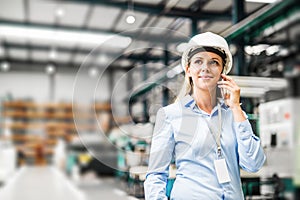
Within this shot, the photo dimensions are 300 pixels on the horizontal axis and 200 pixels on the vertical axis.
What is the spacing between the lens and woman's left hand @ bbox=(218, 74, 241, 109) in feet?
5.19

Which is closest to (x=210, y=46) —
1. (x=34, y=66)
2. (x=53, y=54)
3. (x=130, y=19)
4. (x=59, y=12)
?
(x=130, y=19)

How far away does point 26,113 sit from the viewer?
1296 centimetres

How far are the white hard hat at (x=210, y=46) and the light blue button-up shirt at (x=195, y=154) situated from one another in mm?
227

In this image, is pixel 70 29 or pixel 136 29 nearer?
pixel 136 29

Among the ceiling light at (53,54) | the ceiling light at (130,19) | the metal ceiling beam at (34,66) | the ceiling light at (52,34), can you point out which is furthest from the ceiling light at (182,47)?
the metal ceiling beam at (34,66)

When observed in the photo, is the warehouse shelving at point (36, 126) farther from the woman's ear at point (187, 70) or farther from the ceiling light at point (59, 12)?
the woman's ear at point (187, 70)

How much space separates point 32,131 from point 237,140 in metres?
12.5

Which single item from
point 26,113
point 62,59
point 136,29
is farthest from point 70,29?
point 136,29

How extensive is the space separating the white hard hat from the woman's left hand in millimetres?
67

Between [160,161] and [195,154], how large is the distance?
15 centimetres

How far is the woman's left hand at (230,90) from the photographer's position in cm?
158

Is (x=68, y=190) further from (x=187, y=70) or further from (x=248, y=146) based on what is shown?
(x=248, y=146)

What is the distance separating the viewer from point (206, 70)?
1.58 m

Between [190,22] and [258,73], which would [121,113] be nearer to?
[190,22]
